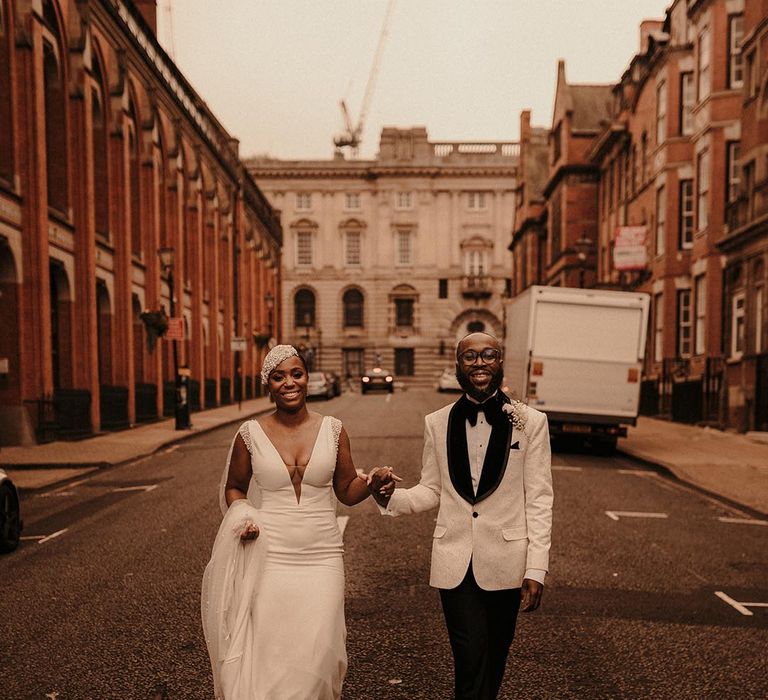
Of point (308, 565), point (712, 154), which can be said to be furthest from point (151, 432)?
point (308, 565)

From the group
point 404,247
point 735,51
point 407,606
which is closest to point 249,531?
point 407,606

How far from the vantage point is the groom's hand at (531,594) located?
3.49 meters

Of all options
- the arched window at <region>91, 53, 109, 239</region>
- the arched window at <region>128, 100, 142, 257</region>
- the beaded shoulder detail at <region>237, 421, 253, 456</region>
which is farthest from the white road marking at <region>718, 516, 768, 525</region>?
the arched window at <region>128, 100, 142, 257</region>

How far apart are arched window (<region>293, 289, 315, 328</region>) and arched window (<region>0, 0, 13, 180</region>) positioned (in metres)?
57.5

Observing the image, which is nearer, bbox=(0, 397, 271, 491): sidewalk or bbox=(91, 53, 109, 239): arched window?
bbox=(0, 397, 271, 491): sidewalk

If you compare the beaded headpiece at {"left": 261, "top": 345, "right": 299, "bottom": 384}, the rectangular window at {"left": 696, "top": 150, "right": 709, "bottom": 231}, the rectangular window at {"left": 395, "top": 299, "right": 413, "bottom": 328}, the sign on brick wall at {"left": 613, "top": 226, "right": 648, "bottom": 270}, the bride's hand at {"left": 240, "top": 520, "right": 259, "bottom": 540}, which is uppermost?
the rectangular window at {"left": 696, "top": 150, "right": 709, "bottom": 231}

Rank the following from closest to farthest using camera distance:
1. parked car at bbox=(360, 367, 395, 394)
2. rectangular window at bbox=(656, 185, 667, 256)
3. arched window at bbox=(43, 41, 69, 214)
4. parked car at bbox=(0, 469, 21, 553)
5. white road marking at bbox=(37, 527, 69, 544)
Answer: parked car at bbox=(0, 469, 21, 553)
white road marking at bbox=(37, 527, 69, 544)
arched window at bbox=(43, 41, 69, 214)
rectangular window at bbox=(656, 185, 667, 256)
parked car at bbox=(360, 367, 395, 394)

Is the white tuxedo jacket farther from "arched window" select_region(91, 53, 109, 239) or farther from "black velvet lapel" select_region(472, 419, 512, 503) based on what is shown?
"arched window" select_region(91, 53, 109, 239)

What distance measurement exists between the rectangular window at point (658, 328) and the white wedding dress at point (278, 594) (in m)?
27.9

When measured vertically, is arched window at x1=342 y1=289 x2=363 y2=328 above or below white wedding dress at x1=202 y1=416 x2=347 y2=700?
above

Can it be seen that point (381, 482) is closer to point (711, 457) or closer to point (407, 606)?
point (407, 606)

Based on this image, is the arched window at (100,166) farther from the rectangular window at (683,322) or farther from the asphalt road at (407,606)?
the rectangular window at (683,322)

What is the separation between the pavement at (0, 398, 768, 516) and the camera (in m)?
13.0

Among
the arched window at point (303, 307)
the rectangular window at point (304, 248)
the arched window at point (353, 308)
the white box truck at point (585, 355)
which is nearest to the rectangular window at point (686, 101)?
the white box truck at point (585, 355)
